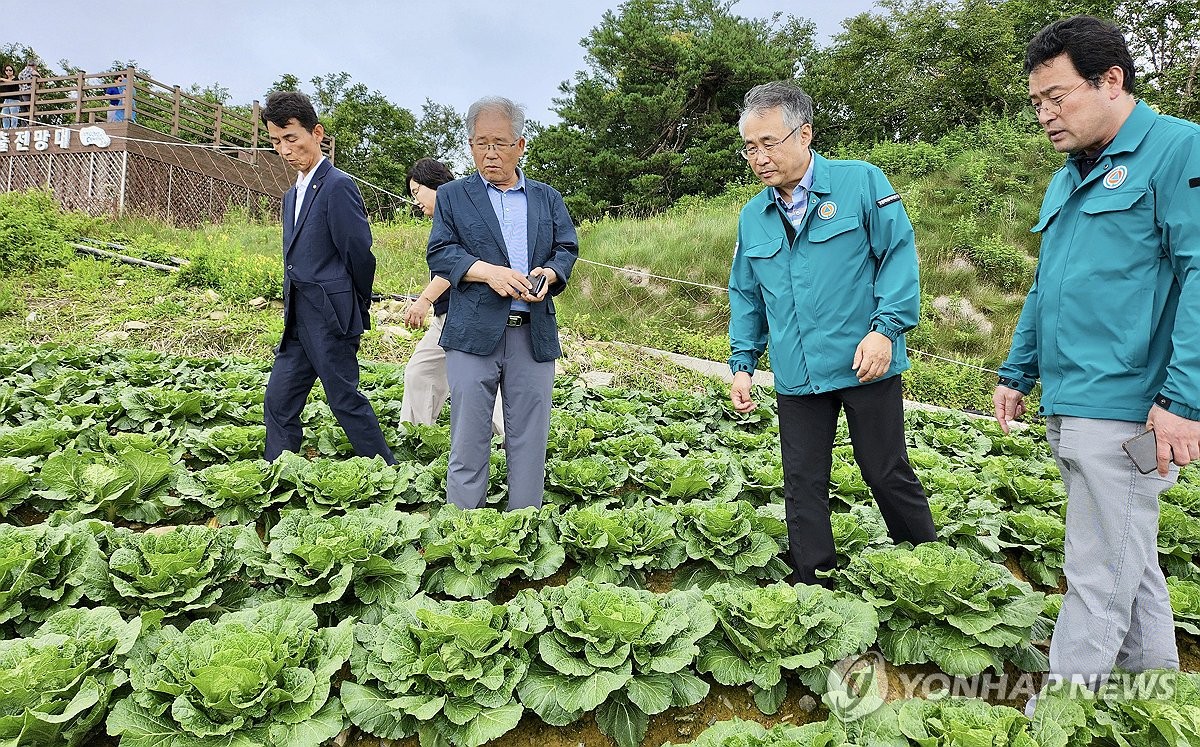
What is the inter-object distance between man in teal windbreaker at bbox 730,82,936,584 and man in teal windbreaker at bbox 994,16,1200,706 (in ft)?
1.60

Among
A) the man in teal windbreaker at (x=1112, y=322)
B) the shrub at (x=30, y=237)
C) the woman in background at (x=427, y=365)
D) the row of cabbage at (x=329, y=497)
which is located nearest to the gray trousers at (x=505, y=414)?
the row of cabbage at (x=329, y=497)

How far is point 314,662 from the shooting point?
69.7 inches

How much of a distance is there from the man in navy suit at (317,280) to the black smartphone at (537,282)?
0.98 m

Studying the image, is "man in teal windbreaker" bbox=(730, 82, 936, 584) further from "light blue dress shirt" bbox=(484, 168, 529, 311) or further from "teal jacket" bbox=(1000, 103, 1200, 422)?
"light blue dress shirt" bbox=(484, 168, 529, 311)

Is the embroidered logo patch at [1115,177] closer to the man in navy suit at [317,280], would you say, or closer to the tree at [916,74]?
the man in navy suit at [317,280]

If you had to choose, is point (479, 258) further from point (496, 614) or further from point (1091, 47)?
point (1091, 47)

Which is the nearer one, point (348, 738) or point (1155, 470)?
point (1155, 470)

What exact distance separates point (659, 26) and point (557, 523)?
2176 centimetres

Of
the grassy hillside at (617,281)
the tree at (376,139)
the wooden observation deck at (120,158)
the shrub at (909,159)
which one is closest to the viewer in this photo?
the grassy hillside at (617,281)

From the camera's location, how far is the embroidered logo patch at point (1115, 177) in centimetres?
157

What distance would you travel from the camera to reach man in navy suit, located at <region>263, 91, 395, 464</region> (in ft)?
9.85

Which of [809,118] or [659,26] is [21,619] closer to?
[809,118]

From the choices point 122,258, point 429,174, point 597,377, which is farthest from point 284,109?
point 122,258

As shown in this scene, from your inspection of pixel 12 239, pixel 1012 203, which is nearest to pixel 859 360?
pixel 12 239
